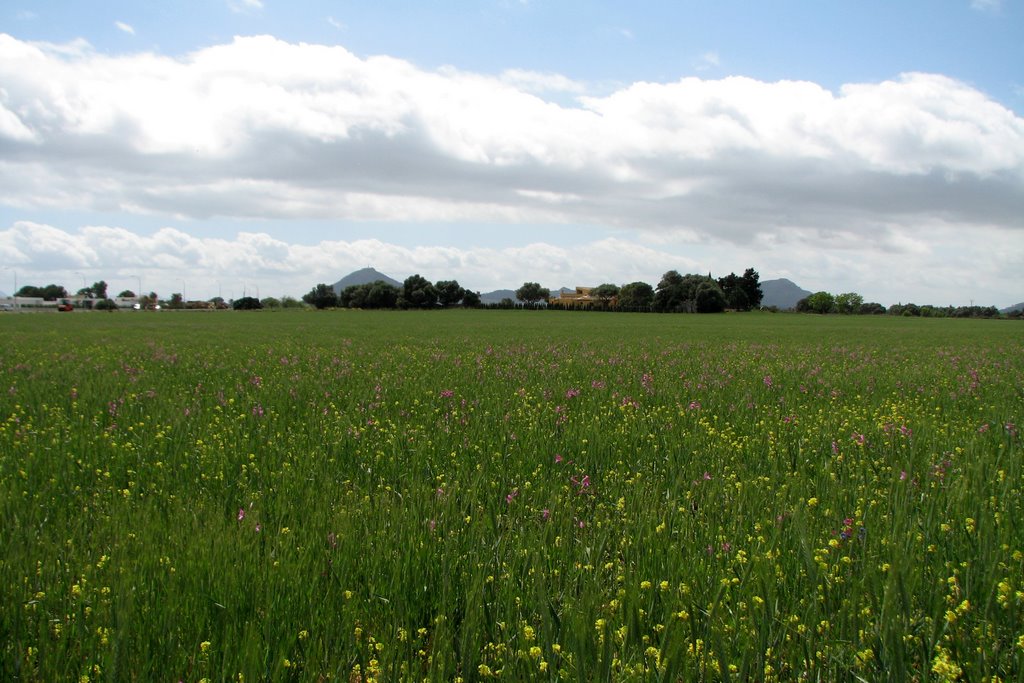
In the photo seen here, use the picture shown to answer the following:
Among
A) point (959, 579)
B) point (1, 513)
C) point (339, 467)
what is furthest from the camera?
point (339, 467)

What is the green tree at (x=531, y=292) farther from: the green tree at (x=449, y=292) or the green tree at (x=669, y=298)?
the green tree at (x=669, y=298)

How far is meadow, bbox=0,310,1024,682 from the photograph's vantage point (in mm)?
2531

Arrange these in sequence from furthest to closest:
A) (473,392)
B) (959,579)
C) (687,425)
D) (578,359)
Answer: (578,359)
(473,392)
(687,425)
(959,579)

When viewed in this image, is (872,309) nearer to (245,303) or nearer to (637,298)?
(637,298)

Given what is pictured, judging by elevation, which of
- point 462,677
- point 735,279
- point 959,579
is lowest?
point 462,677

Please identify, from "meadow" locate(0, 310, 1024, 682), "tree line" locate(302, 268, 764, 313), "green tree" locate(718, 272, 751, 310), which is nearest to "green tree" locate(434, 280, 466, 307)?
"tree line" locate(302, 268, 764, 313)

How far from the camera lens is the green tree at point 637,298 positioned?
130625 mm

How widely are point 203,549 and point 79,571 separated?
2.14 feet

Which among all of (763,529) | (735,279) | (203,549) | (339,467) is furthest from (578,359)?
(735,279)

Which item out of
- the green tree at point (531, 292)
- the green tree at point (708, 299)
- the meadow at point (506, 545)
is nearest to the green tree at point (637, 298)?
the green tree at point (708, 299)

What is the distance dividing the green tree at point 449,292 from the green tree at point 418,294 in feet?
7.53

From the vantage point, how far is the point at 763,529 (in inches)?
153

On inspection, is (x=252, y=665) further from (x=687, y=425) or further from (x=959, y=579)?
(x=687, y=425)

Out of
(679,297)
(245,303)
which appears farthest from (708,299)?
(245,303)
